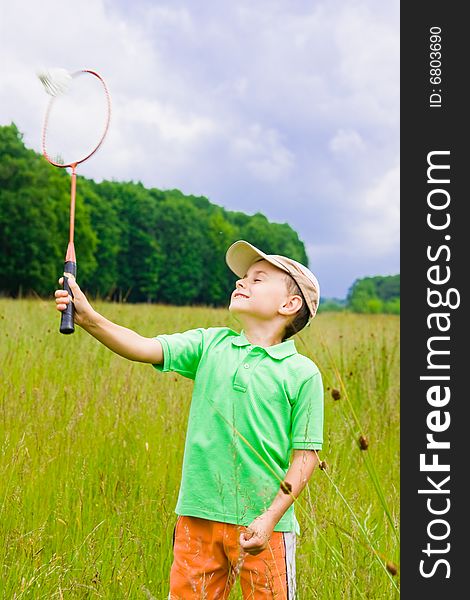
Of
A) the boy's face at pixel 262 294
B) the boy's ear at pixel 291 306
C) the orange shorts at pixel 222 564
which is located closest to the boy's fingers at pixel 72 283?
the boy's face at pixel 262 294

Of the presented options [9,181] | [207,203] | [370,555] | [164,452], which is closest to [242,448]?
[370,555]

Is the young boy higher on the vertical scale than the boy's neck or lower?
lower

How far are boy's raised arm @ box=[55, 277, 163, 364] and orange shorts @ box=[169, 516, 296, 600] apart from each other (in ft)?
1.57

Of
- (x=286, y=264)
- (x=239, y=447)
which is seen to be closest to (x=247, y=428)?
(x=239, y=447)

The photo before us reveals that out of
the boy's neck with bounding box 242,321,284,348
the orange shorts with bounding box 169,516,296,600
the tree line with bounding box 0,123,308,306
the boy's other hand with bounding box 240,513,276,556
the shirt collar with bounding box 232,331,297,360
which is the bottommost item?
the orange shorts with bounding box 169,516,296,600

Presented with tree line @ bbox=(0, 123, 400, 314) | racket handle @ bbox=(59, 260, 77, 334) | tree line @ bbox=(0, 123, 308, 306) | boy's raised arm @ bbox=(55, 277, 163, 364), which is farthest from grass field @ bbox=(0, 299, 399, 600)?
tree line @ bbox=(0, 123, 308, 306)

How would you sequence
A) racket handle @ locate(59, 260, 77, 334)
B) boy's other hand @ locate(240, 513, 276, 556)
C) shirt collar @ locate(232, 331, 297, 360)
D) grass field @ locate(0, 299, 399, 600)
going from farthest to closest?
1. grass field @ locate(0, 299, 399, 600)
2. shirt collar @ locate(232, 331, 297, 360)
3. racket handle @ locate(59, 260, 77, 334)
4. boy's other hand @ locate(240, 513, 276, 556)

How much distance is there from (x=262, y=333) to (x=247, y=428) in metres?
0.29

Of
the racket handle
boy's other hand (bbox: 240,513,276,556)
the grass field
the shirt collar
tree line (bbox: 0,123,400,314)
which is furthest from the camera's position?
tree line (bbox: 0,123,400,314)

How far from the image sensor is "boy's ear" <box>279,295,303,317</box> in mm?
2059

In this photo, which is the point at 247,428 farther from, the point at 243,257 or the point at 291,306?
the point at 243,257

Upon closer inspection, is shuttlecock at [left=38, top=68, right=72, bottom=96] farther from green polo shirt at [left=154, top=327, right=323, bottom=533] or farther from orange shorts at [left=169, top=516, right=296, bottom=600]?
orange shorts at [left=169, top=516, right=296, bottom=600]

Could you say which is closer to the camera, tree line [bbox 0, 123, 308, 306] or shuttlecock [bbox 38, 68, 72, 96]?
shuttlecock [bbox 38, 68, 72, 96]

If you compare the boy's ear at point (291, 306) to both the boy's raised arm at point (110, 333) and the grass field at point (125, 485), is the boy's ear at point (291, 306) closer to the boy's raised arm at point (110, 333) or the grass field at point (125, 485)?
the grass field at point (125, 485)
